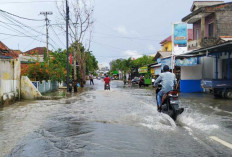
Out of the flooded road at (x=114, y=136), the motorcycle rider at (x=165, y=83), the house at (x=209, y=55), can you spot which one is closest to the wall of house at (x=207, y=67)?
the house at (x=209, y=55)

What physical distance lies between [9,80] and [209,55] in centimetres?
1434

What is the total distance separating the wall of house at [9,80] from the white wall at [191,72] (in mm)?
13917

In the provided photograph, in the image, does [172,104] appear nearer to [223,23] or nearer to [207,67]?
[207,67]

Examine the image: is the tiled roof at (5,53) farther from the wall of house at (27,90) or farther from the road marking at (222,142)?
the road marking at (222,142)

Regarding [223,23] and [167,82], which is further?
[223,23]

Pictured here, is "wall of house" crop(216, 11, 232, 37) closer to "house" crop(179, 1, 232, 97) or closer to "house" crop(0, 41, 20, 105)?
"house" crop(179, 1, 232, 97)

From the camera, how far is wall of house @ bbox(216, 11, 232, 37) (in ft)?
86.1

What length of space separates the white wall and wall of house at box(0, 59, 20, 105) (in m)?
13.9

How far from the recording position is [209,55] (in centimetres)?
2156

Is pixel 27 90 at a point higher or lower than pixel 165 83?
lower

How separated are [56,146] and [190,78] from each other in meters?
20.3

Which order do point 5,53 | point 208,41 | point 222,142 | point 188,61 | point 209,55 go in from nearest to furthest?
point 222,142 < point 209,55 < point 188,61 < point 5,53 < point 208,41

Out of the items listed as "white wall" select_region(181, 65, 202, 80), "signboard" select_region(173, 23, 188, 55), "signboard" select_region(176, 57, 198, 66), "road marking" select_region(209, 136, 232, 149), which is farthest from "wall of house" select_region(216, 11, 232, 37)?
"road marking" select_region(209, 136, 232, 149)

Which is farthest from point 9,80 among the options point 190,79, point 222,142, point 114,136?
point 190,79
